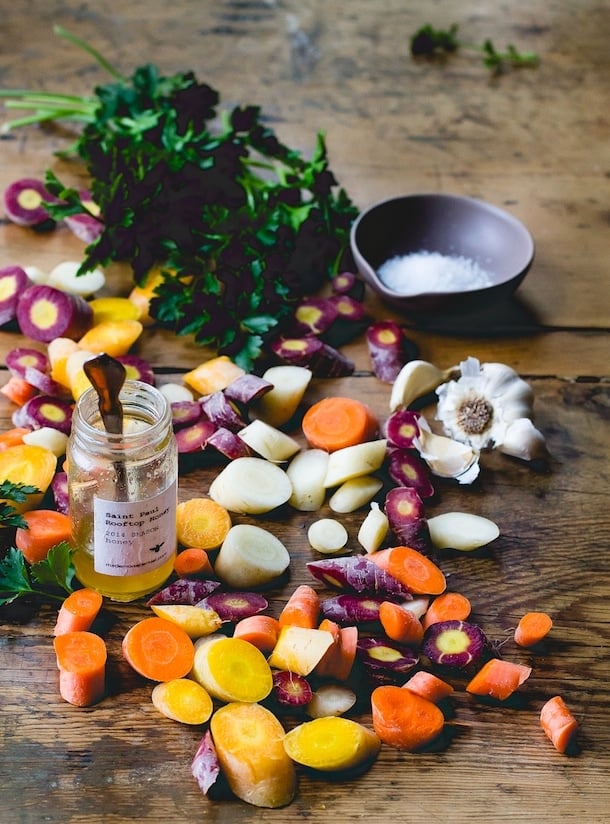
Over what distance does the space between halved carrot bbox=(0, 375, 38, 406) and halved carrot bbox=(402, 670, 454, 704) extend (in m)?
0.74

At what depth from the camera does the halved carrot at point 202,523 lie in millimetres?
1341

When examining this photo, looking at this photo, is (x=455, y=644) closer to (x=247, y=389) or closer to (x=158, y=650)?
(x=158, y=650)

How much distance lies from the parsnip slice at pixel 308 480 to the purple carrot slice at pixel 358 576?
0.47 ft

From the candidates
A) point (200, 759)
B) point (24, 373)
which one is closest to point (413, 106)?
point (24, 373)

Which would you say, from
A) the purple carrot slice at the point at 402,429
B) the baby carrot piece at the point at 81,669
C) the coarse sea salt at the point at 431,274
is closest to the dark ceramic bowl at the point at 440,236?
the coarse sea salt at the point at 431,274

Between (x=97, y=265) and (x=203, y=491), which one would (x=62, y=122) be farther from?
(x=203, y=491)

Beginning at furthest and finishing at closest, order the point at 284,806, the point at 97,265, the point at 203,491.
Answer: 1. the point at 97,265
2. the point at 203,491
3. the point at 284,806

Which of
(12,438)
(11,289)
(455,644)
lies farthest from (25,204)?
(455,644)

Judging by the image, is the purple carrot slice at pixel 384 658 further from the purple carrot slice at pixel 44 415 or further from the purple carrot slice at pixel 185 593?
the purple carrot slice at pixel 44 415

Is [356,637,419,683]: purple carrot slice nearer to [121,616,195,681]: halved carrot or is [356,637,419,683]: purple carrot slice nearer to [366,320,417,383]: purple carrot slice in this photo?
[121,616,195,681]: halved carrot

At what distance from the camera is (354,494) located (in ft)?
4.66

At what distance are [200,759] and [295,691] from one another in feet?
0.44

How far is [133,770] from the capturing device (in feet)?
3.53

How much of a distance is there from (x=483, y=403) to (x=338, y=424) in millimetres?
233
